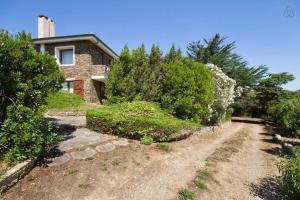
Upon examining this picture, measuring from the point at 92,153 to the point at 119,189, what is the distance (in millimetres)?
2529

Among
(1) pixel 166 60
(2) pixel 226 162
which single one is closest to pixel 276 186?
(2) pixel 226 162

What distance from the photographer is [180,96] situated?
13695mm

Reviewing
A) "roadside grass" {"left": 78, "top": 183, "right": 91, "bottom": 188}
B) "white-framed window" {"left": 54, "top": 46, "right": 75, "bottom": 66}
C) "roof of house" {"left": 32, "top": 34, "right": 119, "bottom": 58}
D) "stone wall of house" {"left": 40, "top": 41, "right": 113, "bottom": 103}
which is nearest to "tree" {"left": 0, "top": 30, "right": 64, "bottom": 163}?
"roadside grass" {"left": 78, "top": 183, "right": 91, "bottom": 188}

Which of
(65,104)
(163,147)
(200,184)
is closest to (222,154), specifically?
(163,147)

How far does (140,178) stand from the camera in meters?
6.99

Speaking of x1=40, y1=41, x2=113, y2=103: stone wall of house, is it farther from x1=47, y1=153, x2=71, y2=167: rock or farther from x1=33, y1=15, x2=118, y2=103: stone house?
x1=47, y1=153, x2=71, y2=167: rock

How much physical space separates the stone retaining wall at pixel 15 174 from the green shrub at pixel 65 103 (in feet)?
35.0

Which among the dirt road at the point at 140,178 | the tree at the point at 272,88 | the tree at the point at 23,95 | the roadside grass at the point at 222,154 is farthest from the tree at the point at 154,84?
the tree at the point at 272,88

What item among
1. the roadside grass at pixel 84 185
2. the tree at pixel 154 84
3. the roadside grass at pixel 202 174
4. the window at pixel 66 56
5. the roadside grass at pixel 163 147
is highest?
the window at pixel 66 56

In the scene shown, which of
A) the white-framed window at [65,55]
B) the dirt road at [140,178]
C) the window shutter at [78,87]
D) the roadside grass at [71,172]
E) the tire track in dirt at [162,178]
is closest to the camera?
the dirt road at [140,178]

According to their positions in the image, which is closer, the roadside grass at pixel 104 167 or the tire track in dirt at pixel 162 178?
the tire track in dirt at pixel 162 178

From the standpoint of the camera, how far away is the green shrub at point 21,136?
21.6ft

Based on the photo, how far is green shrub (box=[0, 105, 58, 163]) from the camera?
6.59m

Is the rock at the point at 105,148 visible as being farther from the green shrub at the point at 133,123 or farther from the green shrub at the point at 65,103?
the green shrub at the point at 65,103
